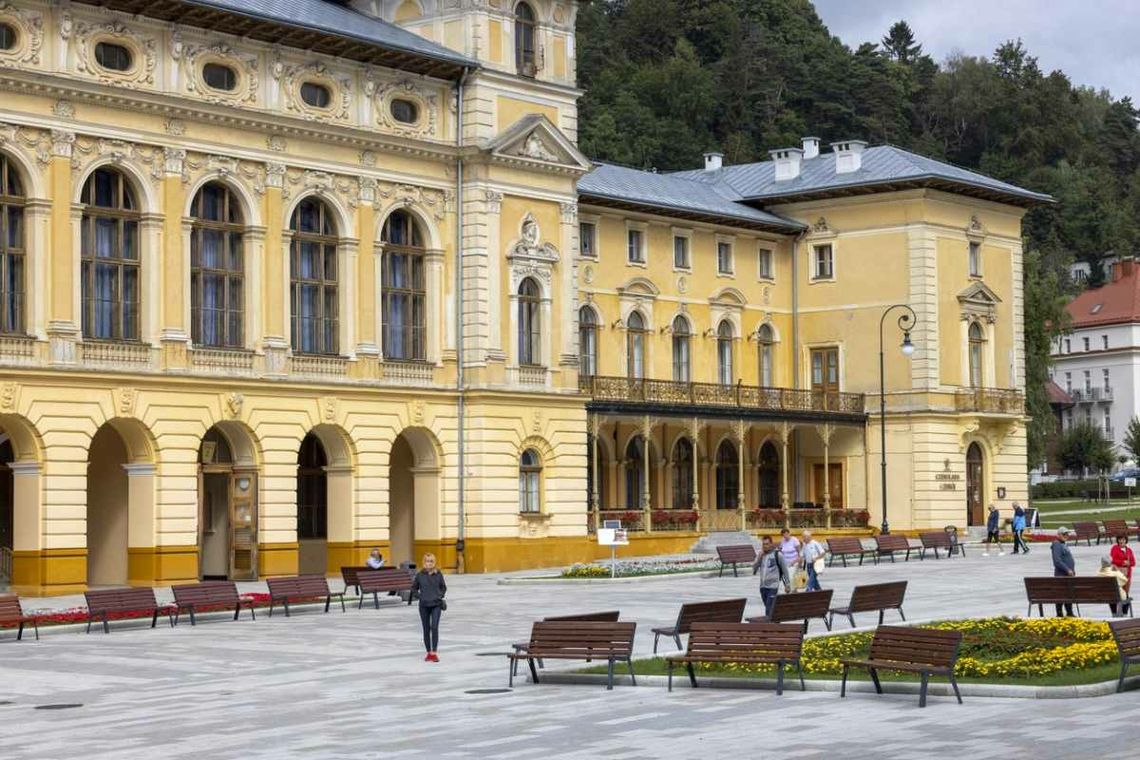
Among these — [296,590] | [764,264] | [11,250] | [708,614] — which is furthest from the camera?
[764,264]

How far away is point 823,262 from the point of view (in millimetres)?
75812

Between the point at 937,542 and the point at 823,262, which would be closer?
the point at 937,542

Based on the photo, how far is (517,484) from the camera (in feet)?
189

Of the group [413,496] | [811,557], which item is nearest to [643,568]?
[413,496]

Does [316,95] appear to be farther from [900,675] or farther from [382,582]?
[900,675]

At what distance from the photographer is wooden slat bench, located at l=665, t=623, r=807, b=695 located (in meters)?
24.8

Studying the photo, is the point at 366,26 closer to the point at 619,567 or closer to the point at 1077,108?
the point at 619,567

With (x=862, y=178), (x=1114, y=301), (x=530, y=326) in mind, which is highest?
(x=1114, y=301)

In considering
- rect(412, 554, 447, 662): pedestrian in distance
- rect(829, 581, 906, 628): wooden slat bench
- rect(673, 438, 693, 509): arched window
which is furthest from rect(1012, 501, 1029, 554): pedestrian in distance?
rect(412, 554, 447, 662): pedestrian in distance

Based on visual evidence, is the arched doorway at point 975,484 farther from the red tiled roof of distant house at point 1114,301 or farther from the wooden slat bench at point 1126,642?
the red tiled roof of distant house at point 1114,301

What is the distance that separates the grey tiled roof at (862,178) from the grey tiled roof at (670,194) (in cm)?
94

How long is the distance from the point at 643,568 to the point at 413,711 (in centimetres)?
2967

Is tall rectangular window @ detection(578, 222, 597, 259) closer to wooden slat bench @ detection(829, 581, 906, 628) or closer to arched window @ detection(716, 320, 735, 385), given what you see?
arched window @ detection(716, 320, 735, 385)

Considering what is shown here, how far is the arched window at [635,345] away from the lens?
229 feet
